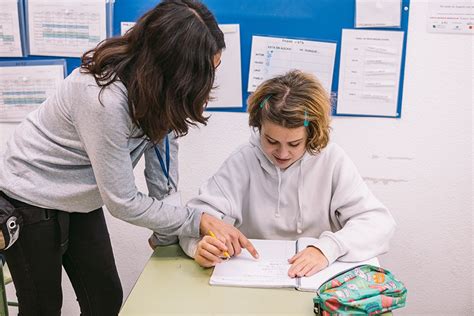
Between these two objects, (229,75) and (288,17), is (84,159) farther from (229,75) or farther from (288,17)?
(288,17)

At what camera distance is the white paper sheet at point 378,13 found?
1683 millimetres

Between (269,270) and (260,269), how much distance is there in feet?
0.07

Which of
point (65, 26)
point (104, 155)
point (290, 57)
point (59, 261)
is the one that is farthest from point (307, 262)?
point (65, 26)

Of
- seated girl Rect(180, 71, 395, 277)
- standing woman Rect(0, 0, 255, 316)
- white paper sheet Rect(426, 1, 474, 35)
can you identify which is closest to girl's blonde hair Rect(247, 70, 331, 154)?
seated girl Rect(180, 71, 395, 277)

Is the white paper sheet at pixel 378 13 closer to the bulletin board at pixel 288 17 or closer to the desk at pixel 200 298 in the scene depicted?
the bulletin board at pixel 288 17

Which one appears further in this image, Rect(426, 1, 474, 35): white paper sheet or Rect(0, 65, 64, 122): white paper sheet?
Rect(0, 65, 64, 122): white paper sheet

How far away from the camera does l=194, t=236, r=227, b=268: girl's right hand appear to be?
1.12m

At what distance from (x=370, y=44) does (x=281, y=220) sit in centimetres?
76

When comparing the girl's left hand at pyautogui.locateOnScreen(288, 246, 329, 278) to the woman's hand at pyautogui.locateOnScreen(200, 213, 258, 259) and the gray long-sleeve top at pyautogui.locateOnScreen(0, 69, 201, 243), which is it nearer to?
the woman's hand at pyautogui.locateOnScreen(200, 213, 258, 259)

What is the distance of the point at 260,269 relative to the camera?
44.6 inches

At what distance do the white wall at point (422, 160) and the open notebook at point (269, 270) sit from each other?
68 centimetres

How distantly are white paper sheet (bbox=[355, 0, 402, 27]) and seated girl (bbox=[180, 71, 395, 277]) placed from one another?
1.67 feet

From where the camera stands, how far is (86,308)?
1372mm

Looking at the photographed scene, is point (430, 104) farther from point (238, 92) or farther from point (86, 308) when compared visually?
point (86, 308)
